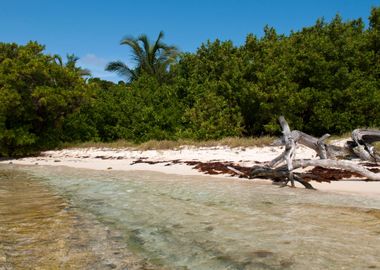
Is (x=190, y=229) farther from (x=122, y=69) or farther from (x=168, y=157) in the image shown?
(x=122, y=69)

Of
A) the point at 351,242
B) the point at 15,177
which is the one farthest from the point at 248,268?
the point at 15,177

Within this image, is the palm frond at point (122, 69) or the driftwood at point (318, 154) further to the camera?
the palm frond at point (122, 69)

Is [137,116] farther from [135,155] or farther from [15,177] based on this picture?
[15,177]

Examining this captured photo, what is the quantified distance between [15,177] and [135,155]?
18.9ft

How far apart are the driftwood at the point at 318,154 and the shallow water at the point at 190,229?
560 mm

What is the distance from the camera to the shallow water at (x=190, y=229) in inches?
150

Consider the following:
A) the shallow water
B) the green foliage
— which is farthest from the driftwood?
the green foliage

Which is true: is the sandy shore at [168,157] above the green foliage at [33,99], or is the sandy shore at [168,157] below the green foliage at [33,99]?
below

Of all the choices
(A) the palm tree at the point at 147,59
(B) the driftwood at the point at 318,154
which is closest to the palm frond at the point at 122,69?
(A) the palm tree at the point at 147,59

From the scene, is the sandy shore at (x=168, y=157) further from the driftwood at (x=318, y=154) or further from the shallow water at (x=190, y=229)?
the shallow water at (x=190, y=229)

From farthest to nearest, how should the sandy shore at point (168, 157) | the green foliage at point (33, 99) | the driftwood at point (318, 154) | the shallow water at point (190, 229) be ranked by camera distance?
the green foliage at point (33, 99) → the sandy shore at point (168, 157) → the driftwood at point (318, 154) → the shallow water at point (190, 229)

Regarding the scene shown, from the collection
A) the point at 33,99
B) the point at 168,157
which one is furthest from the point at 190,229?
the point at 33,99

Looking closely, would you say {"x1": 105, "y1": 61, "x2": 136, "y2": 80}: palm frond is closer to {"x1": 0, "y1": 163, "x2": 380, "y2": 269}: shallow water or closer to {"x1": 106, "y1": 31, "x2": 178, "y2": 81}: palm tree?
{"x1": 106, "y1": 31, "x2": 178, "y2": 81}: palm tree

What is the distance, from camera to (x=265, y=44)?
21141 mm
